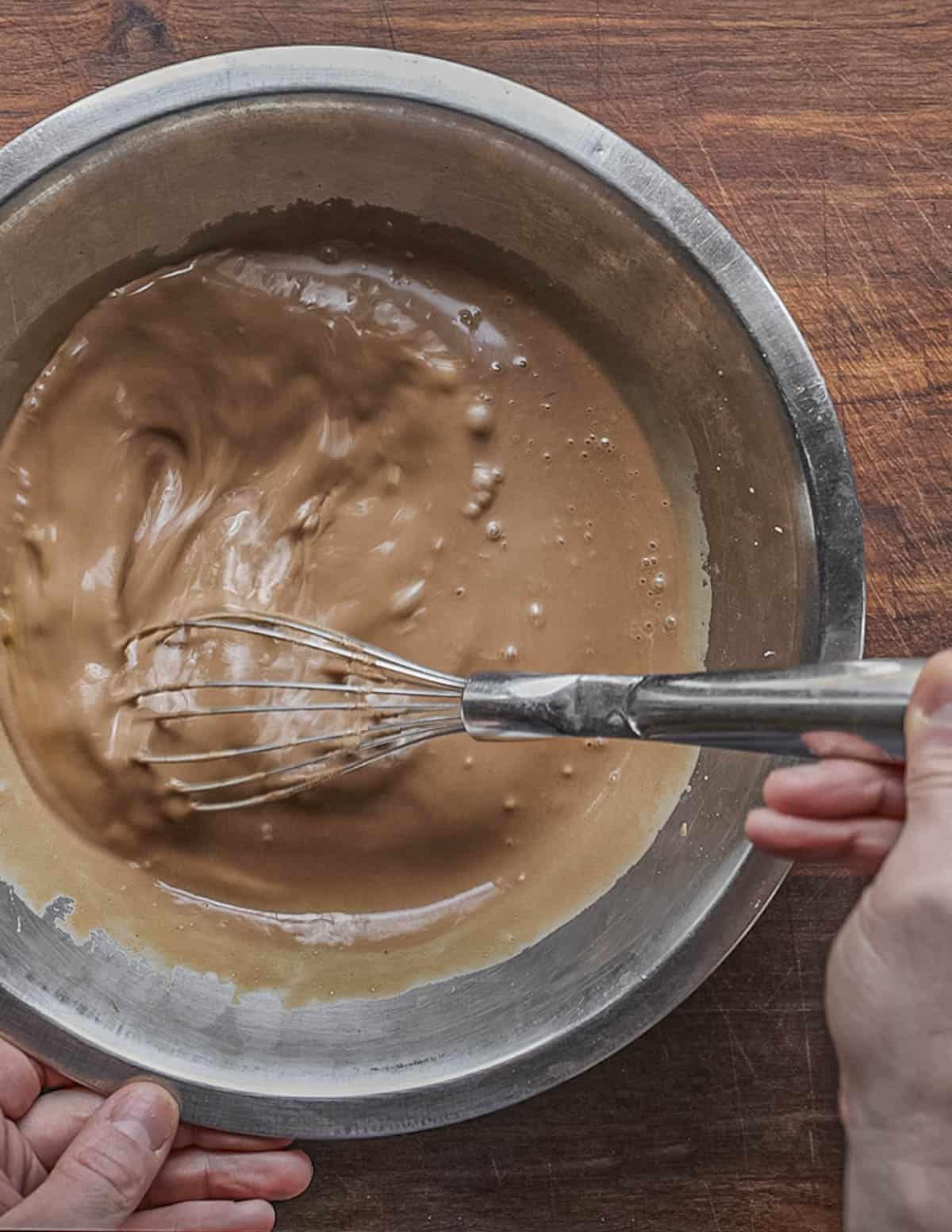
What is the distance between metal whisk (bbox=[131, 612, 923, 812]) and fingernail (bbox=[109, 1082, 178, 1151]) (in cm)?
23

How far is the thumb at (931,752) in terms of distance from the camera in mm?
585

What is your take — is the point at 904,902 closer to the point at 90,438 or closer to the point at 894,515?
the point at 894,515

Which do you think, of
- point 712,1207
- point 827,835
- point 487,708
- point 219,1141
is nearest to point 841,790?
point 827,835

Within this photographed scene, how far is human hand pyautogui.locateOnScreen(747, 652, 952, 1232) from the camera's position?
1.98ft

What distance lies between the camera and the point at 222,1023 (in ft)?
2.90

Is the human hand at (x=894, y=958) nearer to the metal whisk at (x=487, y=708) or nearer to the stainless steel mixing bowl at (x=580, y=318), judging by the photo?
the metal whisk at (x=487, y=708)

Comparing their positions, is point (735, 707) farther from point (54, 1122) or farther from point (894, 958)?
point (54, 1122)

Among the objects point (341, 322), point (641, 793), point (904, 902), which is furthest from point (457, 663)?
point (904, 902)

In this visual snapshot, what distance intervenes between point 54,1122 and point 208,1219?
16 centimetres

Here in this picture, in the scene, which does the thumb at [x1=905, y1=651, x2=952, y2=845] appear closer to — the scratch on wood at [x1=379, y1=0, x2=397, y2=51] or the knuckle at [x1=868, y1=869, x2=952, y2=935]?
the knuckle at [x1=868, y1=869, x2=952, y2=935]

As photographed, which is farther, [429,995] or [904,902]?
[429,995]

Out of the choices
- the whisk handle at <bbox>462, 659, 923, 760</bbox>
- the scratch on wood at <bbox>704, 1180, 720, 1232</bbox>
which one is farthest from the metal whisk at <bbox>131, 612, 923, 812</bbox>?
the scratch on wood at <bbox>704, 1180, 720, 1232</bbox>

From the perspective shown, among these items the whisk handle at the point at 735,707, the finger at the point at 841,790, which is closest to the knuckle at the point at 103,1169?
the whisk handle at the point at 735,707

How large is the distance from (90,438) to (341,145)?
339 mm
